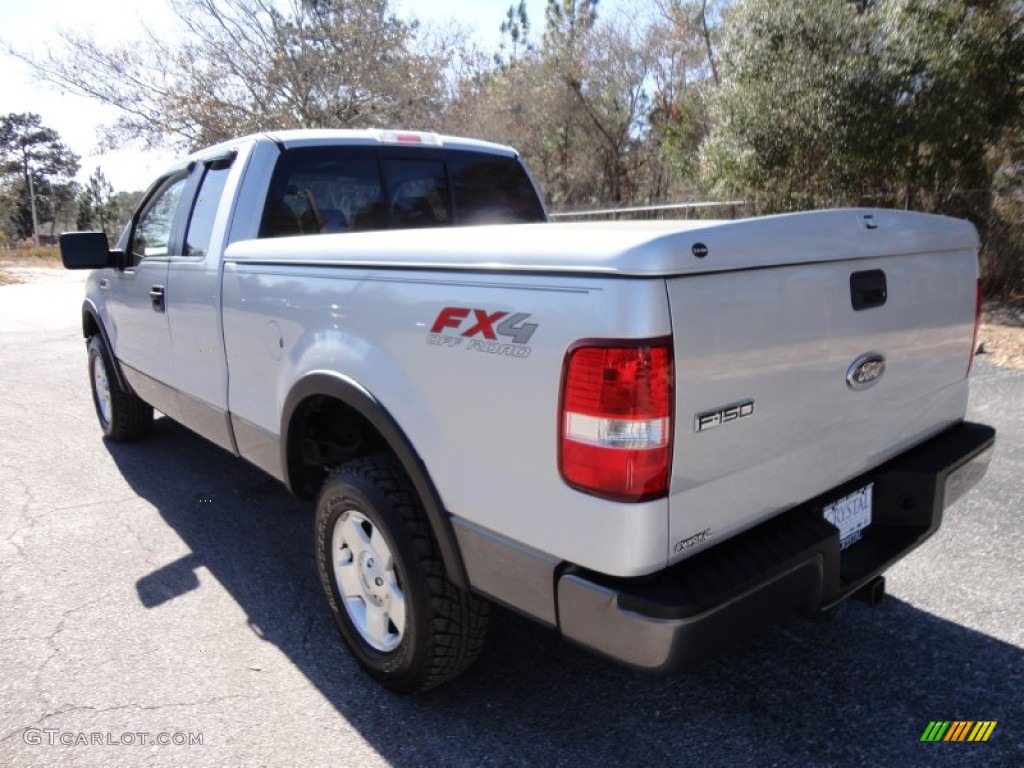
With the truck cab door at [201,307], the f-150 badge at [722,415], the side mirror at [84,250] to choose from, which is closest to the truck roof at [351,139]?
the truck cab door at [201,307]

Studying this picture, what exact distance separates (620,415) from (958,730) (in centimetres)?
164

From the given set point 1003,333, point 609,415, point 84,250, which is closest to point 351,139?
point 84,250

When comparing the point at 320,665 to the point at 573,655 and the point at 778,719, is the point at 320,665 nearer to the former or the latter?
the point at 573,655

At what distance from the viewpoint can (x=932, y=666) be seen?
2.65 m

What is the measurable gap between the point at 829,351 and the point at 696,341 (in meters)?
0.57

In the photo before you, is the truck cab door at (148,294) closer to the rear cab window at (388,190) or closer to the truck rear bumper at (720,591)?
the rear cab window at (388,190)

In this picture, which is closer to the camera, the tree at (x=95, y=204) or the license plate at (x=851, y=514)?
the license plate at (x=851, y=514)

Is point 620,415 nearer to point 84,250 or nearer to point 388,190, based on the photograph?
point 388,190

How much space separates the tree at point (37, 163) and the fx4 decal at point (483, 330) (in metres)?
78.3

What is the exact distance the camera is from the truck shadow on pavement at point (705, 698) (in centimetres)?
229

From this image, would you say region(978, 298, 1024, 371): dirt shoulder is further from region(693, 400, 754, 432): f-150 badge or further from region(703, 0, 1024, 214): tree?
region(693, 400, 754, 432): f-150 badge

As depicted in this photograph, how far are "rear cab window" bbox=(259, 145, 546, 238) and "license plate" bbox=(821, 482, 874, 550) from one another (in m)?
2.46

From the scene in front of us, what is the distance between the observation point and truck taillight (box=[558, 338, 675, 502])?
5.55ft

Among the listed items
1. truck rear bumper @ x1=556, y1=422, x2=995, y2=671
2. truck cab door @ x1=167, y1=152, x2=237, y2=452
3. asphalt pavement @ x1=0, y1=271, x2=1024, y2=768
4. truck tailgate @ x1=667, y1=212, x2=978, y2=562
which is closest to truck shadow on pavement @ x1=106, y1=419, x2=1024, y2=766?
asphalt pavement @ x1=0, y1=271, x2=1024, y2=768
